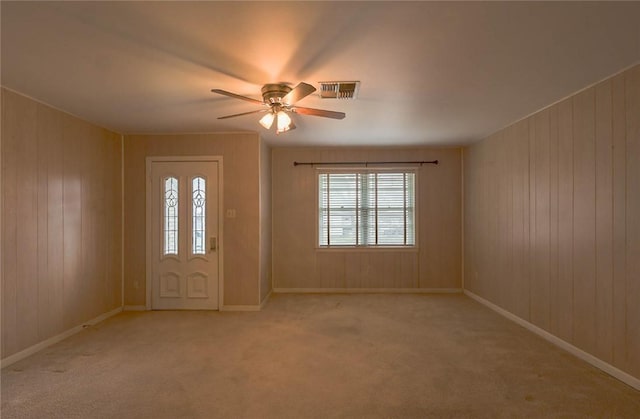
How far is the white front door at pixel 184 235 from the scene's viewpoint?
15.4ft

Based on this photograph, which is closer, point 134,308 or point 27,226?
point 27,226

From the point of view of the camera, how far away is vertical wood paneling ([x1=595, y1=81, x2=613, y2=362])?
9.18ft

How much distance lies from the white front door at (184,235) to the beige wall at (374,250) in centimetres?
134

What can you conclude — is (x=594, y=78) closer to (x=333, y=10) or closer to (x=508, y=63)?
(x=508, y=63)

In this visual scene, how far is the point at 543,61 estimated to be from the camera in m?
2.47

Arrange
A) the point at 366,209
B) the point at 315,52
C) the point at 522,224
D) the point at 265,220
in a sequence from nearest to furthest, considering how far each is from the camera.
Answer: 1. the point at 315,52
2. the point at 522,224
3. the point at 265,220
4. the point at 366,209

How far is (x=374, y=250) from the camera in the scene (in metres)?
5.79

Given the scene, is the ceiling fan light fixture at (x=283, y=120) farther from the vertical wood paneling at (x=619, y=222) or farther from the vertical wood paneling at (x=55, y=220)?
the vertical wood paneling at (x=619, y=222)

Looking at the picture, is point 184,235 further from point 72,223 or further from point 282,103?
point 282,103

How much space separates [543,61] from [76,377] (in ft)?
14.3

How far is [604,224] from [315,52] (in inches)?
107

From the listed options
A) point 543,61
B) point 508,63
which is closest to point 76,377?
point 508,63

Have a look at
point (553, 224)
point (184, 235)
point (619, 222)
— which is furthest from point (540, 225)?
point (184, 235)

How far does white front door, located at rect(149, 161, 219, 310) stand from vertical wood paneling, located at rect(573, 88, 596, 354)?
13.4 ft
